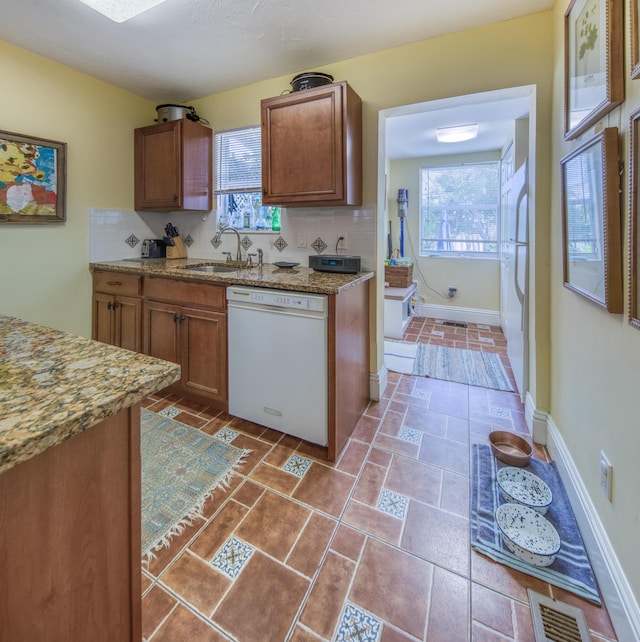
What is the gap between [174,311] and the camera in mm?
2469

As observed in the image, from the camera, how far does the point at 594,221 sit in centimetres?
129

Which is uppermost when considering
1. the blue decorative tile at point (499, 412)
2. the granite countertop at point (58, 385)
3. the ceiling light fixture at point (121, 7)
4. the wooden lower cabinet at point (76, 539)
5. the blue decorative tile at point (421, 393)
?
the ceiling light fixture at point (121, 7)

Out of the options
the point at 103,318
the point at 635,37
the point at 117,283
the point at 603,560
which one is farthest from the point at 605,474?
the point at 103,318

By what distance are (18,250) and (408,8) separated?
9.85 ft

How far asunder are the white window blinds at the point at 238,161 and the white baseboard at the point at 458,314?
3.25 meters

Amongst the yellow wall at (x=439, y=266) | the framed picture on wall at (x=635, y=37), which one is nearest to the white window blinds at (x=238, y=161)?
the framed picture on wall at (x=635, y=37)

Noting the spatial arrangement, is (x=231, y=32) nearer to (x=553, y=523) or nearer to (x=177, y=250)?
(x=177, y=250)

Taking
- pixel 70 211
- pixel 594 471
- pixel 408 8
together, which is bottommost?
pixel 594 471

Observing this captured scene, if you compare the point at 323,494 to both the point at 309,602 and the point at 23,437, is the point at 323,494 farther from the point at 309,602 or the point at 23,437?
the point at 23,437

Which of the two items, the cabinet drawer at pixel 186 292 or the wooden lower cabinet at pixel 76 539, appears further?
the cabinet drawer at pixel 186 292

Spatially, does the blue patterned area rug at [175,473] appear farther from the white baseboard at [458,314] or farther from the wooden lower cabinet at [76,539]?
the white baseboard at [458,314]

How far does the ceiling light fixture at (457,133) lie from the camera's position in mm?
3652

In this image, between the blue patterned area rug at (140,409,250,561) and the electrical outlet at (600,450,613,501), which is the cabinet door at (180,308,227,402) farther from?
the electrical outlet at (600,450,613,501)

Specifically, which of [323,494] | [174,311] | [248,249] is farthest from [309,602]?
[248,249]
